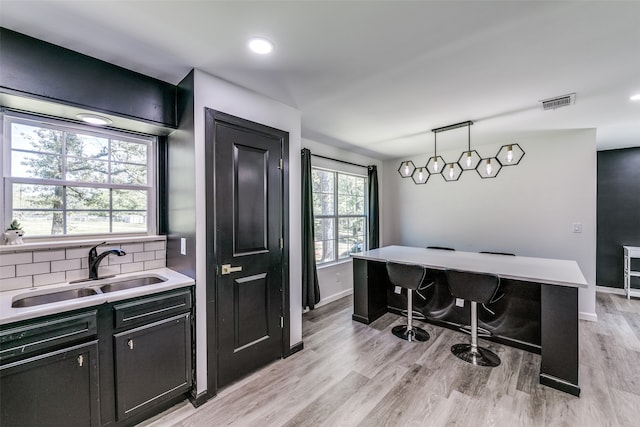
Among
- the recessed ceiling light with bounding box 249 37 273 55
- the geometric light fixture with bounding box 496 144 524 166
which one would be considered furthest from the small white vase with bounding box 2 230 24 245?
the geometric light fixture with bounding box 496 144 524 166

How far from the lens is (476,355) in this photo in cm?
262

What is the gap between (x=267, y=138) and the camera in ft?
8.18

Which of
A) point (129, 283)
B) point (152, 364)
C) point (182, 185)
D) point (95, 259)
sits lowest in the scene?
point (152, 364)

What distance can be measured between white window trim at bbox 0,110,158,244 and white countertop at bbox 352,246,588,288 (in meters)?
2.37

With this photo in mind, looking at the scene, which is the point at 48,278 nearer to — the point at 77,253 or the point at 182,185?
the point at 77,253

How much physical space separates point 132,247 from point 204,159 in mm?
1037

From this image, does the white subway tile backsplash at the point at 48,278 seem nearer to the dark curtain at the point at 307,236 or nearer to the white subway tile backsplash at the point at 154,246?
the white subway tile backsplash at the point at 154,246

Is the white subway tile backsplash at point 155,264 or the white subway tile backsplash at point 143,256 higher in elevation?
the white subway tile backsplash at point 143,256

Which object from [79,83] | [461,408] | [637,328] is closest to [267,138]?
[79,83]

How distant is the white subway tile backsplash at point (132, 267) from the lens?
88.3 inches

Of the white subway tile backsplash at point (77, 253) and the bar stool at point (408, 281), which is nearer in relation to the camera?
the white subway tile backsplash at point (77, 253)

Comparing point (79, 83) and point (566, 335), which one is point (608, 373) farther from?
point (79, 83)

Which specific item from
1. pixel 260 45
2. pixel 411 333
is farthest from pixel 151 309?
pixel 411 333

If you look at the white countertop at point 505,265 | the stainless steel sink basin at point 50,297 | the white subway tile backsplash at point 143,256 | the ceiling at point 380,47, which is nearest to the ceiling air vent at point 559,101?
the ceiling at point 380,47
